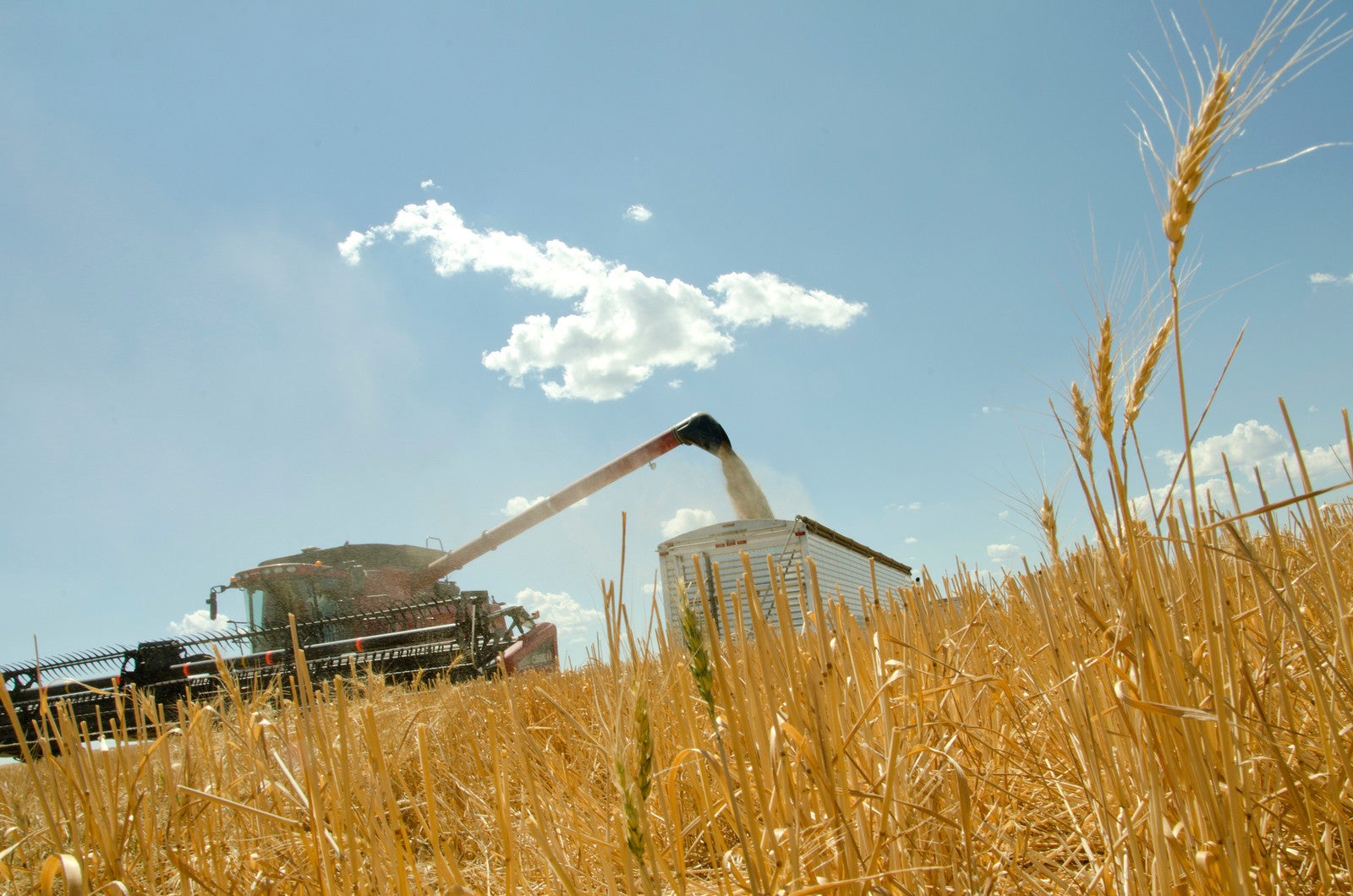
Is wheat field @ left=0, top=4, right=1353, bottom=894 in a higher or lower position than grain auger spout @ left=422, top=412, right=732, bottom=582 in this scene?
lower

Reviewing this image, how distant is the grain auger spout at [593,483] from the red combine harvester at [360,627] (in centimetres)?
2

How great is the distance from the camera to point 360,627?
11.0 metres

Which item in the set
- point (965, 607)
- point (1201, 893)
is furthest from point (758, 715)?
point (965, 607)

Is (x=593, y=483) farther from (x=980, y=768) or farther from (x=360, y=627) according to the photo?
(x=980, y=768)

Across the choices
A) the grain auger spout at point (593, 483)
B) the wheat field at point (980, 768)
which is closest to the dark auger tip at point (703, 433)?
the grain auger spout at point (593, 483)

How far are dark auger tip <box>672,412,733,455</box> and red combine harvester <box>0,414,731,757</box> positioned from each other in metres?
0.02

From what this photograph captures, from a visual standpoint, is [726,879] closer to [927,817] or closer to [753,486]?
[927,817]

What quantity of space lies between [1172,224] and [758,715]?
812mm

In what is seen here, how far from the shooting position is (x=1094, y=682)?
1.18 meters

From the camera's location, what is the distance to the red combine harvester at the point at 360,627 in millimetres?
9156

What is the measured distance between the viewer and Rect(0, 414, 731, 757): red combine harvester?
30.0 ft

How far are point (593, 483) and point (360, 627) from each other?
207 inches

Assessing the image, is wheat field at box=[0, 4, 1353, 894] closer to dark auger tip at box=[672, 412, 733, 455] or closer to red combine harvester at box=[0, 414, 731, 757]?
red combine harvester at box=[0, 414, 731, 757]

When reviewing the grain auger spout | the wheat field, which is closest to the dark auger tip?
the grain auger spout
